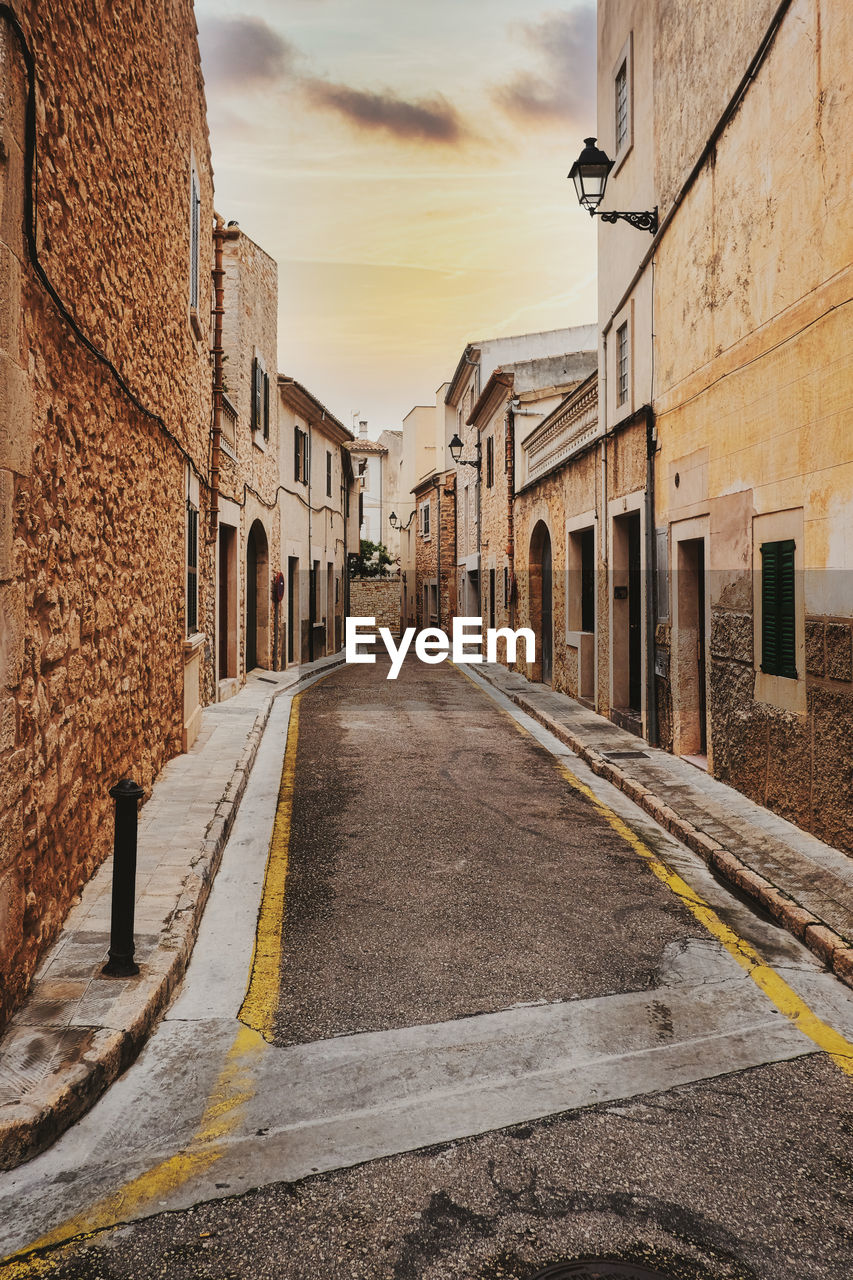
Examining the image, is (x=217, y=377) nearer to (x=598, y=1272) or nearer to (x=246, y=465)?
(x=246, y=465)

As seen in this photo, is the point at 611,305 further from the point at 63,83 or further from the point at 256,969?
the point at 256,969

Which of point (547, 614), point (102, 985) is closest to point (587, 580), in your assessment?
point (547, 614)

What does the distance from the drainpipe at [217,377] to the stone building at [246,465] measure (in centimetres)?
14

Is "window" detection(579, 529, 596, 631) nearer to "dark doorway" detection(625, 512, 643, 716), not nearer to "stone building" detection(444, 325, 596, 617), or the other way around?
"dark doorway" detection(625, 512, 643, 716)

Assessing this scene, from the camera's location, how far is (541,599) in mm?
20031

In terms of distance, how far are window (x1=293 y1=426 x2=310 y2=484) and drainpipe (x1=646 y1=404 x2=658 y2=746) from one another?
1282cm

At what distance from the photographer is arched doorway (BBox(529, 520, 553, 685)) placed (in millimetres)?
18859

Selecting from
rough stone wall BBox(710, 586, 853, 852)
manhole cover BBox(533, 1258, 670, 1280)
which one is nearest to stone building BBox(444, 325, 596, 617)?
rough stone wall BBox(710, 586, 853, 852)

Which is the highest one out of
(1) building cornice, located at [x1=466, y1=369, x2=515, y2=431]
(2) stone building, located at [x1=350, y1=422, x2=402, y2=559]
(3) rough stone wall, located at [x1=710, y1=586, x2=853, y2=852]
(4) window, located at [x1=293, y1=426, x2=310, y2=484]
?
(2) stone building, located at [x1=350, y1=422, x2=402, y2=559]

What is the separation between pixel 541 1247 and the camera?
254 cm

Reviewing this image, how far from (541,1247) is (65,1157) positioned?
60.7 inches

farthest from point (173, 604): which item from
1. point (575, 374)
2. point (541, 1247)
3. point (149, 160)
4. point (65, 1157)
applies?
point (575, 374)

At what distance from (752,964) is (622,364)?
9.29 m

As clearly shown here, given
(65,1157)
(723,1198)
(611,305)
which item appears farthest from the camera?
(611,305)
